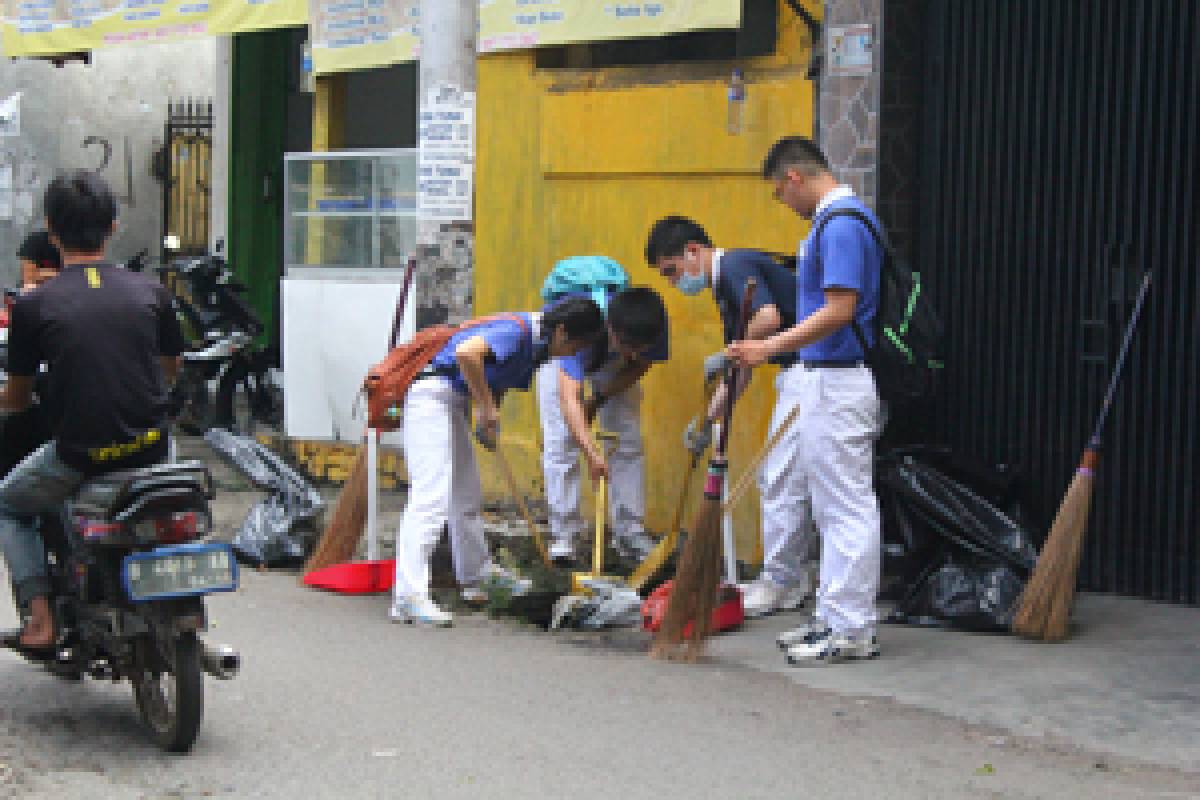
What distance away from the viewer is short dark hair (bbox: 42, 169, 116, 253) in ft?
17.6

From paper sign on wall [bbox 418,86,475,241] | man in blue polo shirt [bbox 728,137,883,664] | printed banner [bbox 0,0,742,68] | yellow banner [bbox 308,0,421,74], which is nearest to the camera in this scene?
man in blue polo shirt [bbox 728,137,883,664]

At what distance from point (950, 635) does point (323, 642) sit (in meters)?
2.50

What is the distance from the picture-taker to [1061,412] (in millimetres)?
7754

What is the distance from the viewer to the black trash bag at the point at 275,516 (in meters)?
8.70

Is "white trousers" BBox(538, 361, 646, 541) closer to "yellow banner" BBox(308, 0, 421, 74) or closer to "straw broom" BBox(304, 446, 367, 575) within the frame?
"straw broom" BBox(304, 446, 367, 575)

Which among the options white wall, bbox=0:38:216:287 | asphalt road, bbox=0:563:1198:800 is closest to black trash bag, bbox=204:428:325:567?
asphalt road, bbox=0:563:1198:800

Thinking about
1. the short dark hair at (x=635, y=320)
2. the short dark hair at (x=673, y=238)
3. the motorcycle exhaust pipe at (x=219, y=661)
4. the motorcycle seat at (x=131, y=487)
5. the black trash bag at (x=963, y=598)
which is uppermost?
the short dark hair at (x=673, y=238)

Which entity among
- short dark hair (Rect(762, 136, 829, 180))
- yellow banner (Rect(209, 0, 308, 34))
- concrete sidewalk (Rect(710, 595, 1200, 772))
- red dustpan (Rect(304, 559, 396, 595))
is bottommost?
red dustpan (Rect(304, 559, 396, 595))

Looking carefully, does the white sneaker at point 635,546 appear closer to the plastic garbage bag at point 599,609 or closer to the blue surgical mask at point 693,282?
the plastic garbage bag at point 599,609

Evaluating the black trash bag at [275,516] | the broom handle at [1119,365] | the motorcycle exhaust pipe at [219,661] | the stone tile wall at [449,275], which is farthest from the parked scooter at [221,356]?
the motorcycle exhaust pipe at [219,661]

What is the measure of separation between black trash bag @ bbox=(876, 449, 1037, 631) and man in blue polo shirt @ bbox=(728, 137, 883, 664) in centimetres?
62

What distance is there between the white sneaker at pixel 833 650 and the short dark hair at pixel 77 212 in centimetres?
299

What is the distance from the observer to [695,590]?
6.81 meters

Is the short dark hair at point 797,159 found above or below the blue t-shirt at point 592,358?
above
